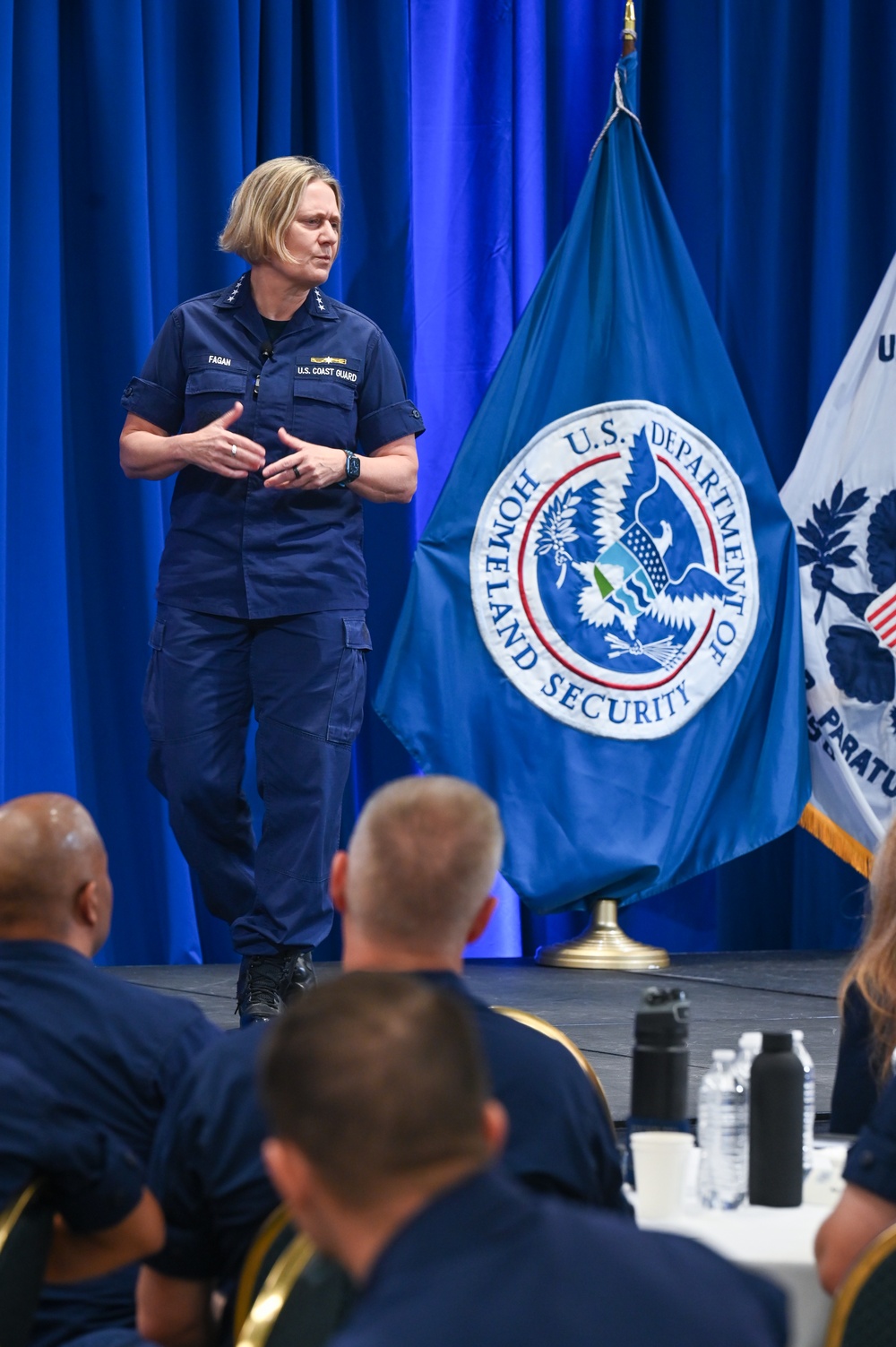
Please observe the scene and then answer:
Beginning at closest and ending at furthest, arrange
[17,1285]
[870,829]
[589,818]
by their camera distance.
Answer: [17,1285]
[589,818]
[870,829]

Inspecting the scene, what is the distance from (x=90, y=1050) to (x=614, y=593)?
291cm

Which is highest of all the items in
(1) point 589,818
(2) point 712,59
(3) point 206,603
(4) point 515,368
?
(2) point 712,59

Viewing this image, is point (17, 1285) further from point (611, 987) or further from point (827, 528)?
point (827, 528)

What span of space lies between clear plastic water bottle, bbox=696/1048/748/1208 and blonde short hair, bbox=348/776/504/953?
35 centimetres

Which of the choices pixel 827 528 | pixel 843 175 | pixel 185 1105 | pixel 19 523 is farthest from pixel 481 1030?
pixel 843 175

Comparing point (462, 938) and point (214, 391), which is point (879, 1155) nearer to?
point (462, 938)

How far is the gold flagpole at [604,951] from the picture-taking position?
4.16 metres

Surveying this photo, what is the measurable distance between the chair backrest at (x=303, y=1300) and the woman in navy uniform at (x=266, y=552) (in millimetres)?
2065

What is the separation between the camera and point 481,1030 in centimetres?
139

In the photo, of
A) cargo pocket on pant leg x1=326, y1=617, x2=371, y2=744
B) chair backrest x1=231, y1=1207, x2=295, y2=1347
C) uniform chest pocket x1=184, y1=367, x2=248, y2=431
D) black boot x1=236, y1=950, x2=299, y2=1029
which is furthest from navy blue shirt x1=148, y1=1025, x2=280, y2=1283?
uniform chest pocket x1=184, y1=367, x2=248, y2=431

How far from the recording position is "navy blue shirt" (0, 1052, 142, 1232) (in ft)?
4.46

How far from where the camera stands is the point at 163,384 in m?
3.44

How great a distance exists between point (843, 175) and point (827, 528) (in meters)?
1.06

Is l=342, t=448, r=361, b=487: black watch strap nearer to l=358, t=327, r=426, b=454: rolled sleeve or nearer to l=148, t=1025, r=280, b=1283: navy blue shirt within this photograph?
l=358, t=327, r=426, b=454: rolled sleeve
